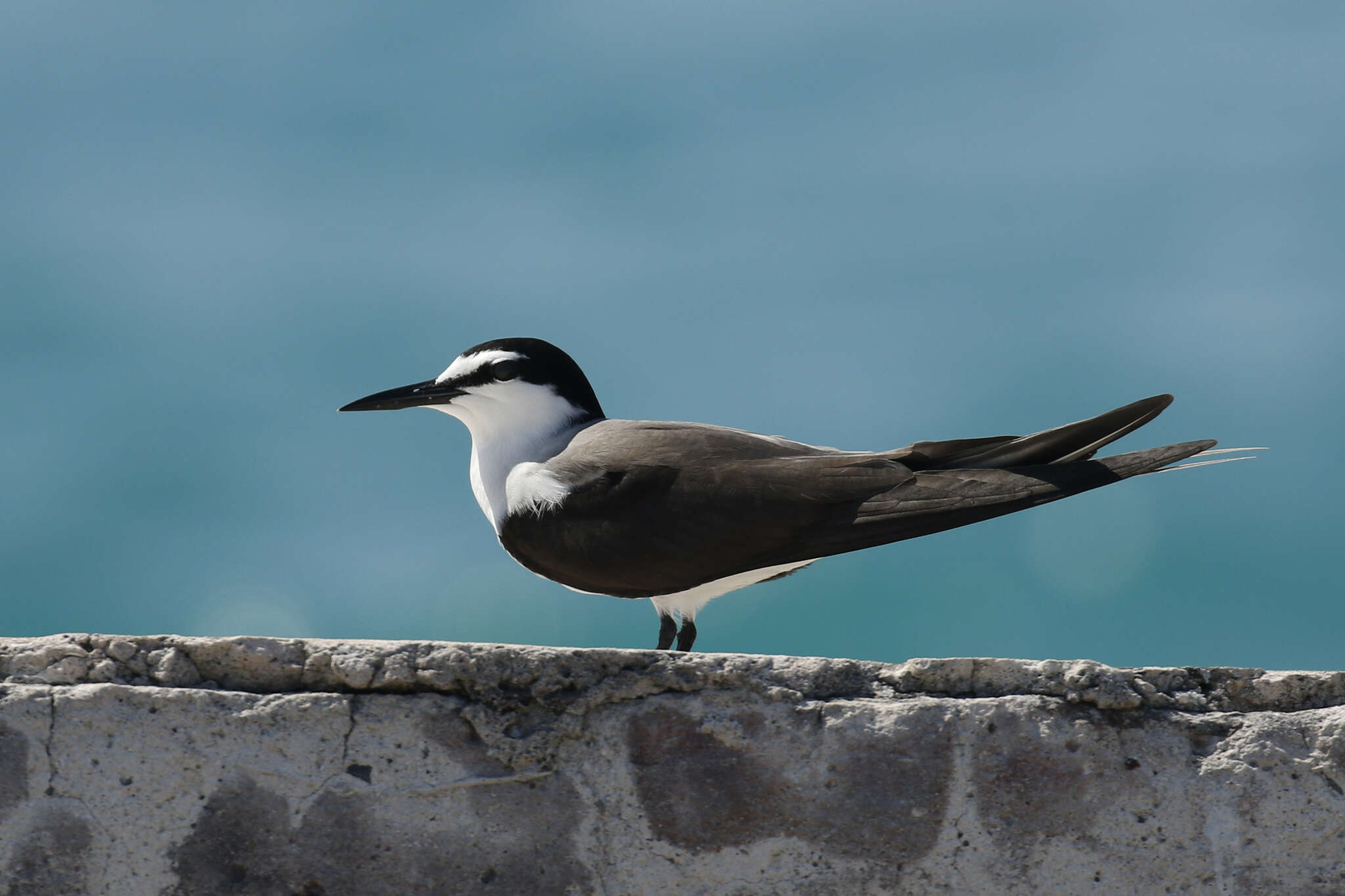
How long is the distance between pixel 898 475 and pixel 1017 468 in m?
0.34

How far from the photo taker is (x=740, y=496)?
11.4ft

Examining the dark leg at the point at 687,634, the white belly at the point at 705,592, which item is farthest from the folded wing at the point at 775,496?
the dark leg at the point at 687,634

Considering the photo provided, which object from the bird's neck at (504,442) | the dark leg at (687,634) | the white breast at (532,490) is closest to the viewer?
the white breast at (532,490)

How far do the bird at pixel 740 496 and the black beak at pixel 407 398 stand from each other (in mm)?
400

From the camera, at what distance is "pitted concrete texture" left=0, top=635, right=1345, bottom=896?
241 centimetres

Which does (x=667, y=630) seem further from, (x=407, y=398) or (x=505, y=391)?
(x=407, y=398)

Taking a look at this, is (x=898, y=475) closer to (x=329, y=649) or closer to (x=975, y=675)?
(x=975, y=675)

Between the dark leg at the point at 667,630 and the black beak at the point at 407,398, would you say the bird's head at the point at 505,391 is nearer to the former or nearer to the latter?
the black beak at the point at 407,398

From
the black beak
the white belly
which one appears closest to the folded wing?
the white belly

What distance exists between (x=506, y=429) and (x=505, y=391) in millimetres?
127

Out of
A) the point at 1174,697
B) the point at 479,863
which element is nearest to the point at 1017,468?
the point at 1174,697

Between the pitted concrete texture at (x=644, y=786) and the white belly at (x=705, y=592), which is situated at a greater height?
the white belly at (x=705, y=592)

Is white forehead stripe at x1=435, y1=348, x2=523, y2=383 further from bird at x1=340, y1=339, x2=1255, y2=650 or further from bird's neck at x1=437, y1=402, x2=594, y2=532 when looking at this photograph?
bird at x1=340, y1=339, x2=1255, y2=650

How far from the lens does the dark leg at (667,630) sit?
12.5 feet
